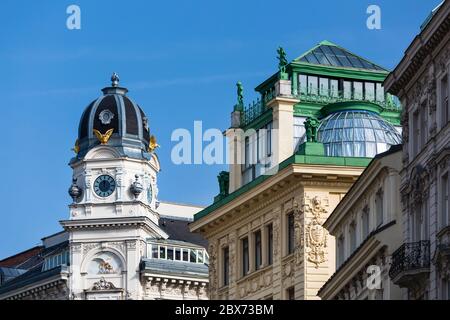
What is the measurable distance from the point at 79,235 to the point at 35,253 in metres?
25.8

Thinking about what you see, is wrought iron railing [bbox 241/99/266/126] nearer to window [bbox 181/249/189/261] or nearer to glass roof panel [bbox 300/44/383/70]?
glass roof panel [bbox 300/44/383/70]

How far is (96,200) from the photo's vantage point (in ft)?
517

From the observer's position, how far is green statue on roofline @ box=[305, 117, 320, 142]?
335ft

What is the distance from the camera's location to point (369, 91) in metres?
111

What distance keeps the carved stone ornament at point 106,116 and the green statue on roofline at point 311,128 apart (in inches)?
2285

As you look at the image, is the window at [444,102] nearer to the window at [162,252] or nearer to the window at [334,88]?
the window at [334,88]

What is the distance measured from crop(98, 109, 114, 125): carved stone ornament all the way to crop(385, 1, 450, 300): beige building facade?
268 feet

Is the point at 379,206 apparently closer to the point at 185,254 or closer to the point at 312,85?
the point at 312,85

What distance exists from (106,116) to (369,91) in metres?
51.6

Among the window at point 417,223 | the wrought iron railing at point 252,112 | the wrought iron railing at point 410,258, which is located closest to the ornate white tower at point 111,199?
the wrought iron railing at point 252,112

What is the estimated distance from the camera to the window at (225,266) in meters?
111

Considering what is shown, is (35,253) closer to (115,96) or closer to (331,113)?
(115,96)
